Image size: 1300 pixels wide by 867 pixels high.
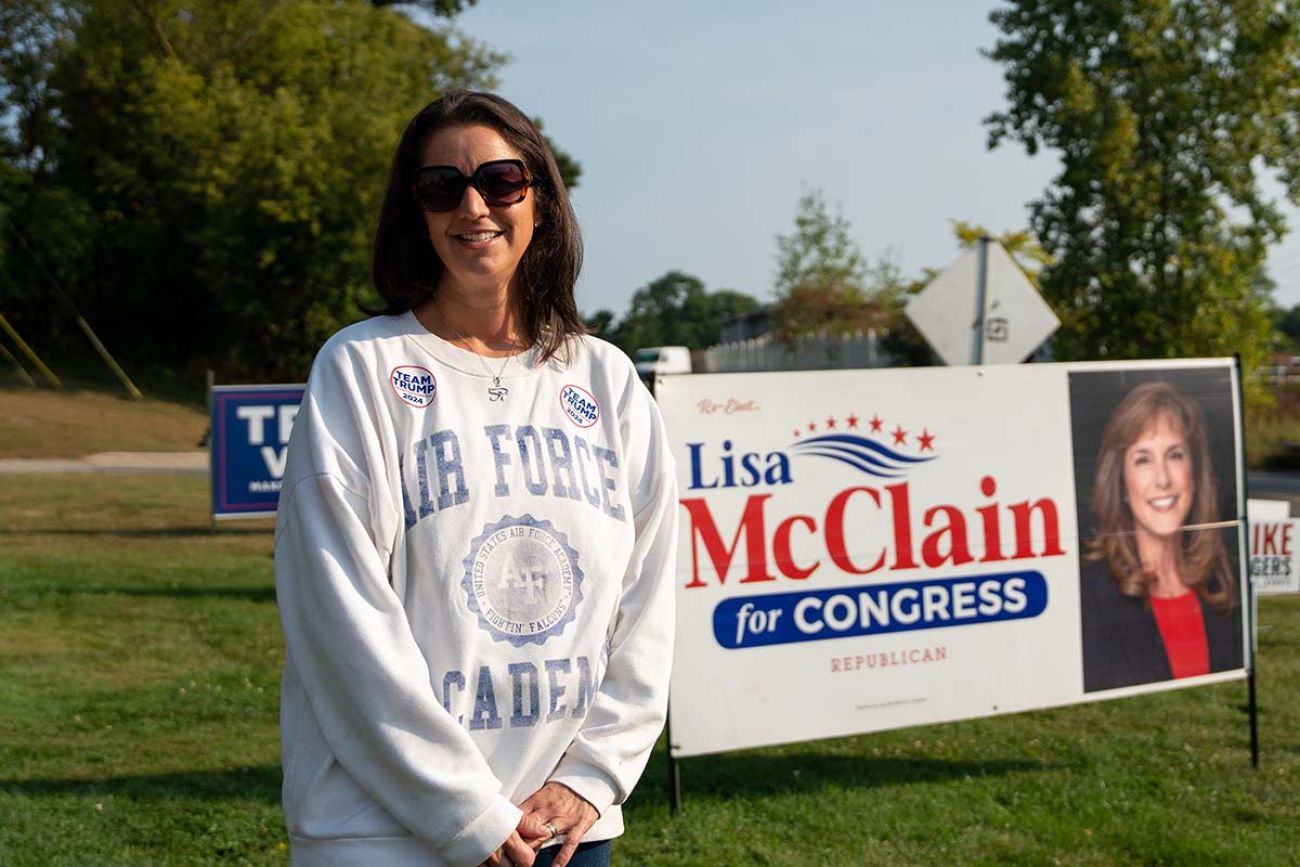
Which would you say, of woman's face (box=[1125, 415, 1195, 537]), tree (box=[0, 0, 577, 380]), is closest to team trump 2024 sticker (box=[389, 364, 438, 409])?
woman's face (box=[1125, 415, 1195, 537])

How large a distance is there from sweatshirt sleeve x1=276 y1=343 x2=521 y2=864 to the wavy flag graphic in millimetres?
3697

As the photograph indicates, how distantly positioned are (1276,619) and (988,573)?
6065 mm

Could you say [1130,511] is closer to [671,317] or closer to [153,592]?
[153,592]

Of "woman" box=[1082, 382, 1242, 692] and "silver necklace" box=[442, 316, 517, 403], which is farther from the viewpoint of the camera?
"woman" box=[1082, 382, 1242, 692]

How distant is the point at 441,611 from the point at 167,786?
13.9 ft

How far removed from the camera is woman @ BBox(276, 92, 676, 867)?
218 centimetres

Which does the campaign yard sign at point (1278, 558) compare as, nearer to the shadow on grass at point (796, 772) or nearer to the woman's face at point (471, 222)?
the shadow on grass at point (796, 772)

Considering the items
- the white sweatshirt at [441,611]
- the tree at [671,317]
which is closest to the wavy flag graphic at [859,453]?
the white sweatshirt at [441,611]

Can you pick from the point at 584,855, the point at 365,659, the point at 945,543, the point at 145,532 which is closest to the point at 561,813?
the point at 584,855

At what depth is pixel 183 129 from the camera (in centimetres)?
4194

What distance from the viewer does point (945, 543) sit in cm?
605

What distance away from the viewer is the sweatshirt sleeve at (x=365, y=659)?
7.07 feet

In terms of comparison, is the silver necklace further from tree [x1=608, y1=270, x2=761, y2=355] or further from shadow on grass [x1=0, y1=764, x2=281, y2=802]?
tree [x1=608, y1=270, x2=761, y2=355]

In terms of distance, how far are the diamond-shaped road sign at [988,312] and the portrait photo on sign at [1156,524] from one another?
1991mm
